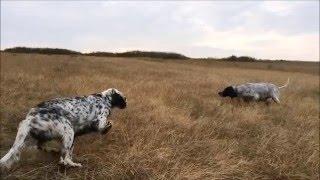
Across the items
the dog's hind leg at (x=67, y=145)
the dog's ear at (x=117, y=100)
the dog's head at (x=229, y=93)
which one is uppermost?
the dog's ear at (x=117, y=100)

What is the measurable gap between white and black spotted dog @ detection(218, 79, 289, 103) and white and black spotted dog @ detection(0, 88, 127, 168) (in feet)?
25.3

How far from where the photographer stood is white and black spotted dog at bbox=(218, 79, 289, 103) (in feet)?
49.9

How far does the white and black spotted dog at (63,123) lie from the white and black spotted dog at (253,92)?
7.70 metres

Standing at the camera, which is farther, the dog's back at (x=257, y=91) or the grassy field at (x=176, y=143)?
the dog's back at (x=257, y=91)

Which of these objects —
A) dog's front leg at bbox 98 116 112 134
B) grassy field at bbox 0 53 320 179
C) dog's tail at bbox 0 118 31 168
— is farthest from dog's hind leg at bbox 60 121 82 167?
dog's front leg at bbox 98 116 112 134

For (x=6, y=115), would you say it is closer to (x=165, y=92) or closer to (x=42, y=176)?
(x=42, y=176)

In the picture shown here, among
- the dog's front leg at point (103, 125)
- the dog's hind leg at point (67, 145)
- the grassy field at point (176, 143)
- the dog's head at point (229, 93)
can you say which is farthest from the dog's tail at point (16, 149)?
the dog's head at point (229, 93)

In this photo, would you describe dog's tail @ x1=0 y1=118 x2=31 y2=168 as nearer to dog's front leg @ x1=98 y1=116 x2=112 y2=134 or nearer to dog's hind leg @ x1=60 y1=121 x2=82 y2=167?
dog's hind leg @ x1=60 y1=121 x2=82 y2=167

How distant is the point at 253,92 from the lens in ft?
50.4

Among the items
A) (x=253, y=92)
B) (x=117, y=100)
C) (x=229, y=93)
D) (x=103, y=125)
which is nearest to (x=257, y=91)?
(x=253, y=92)

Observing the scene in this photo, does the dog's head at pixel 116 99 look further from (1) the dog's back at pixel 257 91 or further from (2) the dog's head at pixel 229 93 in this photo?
(1) the dog's back at pixel 257 91

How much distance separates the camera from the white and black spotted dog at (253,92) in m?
15.2

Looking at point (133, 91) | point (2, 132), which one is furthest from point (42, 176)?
point (133, 91)

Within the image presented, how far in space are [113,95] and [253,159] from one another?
2504 mm
